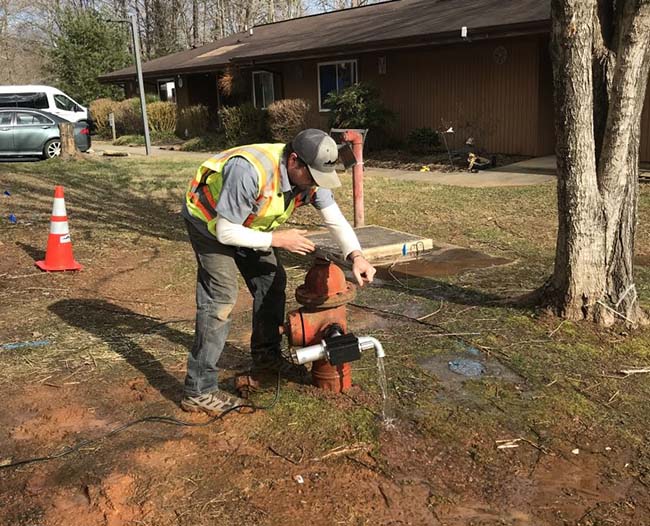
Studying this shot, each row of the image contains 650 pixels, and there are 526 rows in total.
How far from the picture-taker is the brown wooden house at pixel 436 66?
49.2 feet

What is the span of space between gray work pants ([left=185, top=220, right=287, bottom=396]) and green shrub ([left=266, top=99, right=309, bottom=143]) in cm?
1599

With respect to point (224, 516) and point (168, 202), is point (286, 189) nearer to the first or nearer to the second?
point (224, 516)

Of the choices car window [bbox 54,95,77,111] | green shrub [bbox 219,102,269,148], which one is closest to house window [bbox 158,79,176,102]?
car window [bbox 54,95,77,111]

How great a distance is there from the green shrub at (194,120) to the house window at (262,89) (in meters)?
2.55

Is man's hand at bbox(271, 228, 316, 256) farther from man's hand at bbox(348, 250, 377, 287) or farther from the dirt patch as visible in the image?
the dirt patch

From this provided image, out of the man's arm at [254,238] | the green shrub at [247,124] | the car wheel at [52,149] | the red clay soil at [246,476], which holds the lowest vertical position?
the red clay soil at [246,476]

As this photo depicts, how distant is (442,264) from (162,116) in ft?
74.8

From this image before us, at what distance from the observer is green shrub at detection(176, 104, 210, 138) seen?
2552 cm

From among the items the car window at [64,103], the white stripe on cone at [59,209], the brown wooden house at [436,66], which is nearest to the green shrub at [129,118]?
the car window at [64,103]

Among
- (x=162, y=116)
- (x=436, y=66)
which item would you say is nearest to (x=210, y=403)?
(x=436, y=66)

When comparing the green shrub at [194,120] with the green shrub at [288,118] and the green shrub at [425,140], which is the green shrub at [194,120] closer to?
the green shrub at [288,118]

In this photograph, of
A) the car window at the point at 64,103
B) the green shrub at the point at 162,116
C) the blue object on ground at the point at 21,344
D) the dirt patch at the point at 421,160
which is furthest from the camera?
the green shrub at the point at 162,116

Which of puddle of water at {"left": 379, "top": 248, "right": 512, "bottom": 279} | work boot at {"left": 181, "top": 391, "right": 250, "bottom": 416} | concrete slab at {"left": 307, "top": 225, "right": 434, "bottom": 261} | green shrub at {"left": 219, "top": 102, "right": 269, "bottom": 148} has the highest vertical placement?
green shrub at {"left": 219, "top": 102, "right": 269, "bottom": 148}

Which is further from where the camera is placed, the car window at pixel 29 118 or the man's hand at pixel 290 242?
the car window at pixel 29 118
